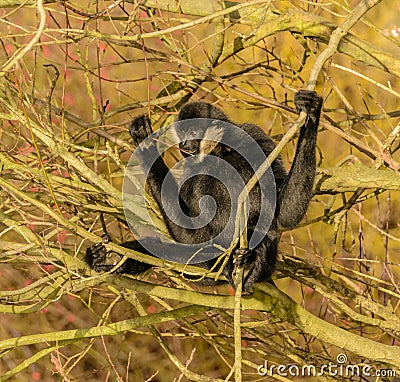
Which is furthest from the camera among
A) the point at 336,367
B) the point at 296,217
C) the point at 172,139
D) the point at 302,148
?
the point at 336,367

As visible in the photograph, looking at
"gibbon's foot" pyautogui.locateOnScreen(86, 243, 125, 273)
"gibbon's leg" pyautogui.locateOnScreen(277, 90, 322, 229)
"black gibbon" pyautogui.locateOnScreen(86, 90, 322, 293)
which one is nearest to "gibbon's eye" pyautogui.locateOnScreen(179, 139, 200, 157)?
"black gibbon" pyautogui.locateOnScreen(86, 90, 322, 293)

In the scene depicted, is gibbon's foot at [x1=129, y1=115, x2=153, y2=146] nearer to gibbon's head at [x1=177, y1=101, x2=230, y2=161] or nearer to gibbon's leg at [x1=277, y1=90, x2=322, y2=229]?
gibbon's head at [x1=177, y1=101, x2=230, y2=161]

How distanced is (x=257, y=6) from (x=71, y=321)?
515 cm

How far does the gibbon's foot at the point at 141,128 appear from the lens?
4.12 m

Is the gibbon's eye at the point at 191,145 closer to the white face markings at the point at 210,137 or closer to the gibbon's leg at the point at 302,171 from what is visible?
the white face markings at the point at 210,137

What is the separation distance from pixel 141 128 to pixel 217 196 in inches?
25.0

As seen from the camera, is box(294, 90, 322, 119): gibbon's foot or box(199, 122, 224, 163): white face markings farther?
box(199, 122, 224, 163): white face markings

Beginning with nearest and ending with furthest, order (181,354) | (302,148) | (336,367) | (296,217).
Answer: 1. (302,148)
2. (296,217)
3. (336,367)
4. (181,354)

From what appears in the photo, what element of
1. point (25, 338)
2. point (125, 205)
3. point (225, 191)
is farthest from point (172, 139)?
point (25, 338)

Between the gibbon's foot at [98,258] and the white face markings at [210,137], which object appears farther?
the white face markings at [210,137]

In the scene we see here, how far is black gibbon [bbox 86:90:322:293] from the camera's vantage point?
3922mm

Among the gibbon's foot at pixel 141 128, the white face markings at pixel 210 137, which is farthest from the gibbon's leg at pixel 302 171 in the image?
the gibbon's foot at pixel 141 128

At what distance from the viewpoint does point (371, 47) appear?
4.25 m

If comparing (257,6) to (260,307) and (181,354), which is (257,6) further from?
(181,354)
